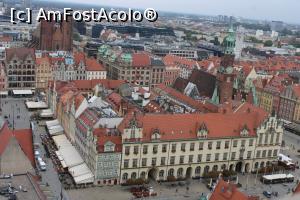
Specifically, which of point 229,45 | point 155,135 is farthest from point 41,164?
point 229,45

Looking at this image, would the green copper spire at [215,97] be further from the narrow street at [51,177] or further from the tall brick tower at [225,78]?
the narrow street at [51,177]

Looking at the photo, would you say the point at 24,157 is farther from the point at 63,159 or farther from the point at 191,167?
A: the point at 191,167

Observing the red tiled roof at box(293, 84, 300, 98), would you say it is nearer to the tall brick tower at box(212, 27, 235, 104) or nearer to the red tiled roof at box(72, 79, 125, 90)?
the tall brick tower at box(212, 27, 235, 104)

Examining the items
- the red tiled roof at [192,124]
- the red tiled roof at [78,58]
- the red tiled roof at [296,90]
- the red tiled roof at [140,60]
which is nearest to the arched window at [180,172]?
the red tiled roof at [192,124]

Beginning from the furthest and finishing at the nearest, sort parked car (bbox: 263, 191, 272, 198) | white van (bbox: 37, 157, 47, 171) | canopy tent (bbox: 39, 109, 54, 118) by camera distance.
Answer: canopy tent (bbox: 39, 109, 54, 118) < white van (bbox: 37, 157, 47, 171) < parked car (bbox: 263, 191, 272, 198)

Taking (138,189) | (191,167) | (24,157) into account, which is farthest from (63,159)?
(24,157)

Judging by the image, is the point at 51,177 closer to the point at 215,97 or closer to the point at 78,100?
the point at 78,100

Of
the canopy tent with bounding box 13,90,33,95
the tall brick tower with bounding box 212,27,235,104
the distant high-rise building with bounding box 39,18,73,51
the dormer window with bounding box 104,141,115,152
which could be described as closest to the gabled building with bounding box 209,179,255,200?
the dormer window with bounding box 104,141,115,152
